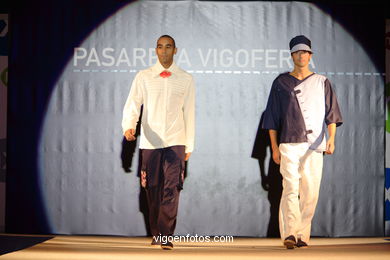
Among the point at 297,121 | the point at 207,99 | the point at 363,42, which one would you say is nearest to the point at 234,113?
the point at 207,99

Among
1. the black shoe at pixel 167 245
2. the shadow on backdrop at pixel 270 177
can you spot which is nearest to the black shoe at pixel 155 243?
the black shoe at pixel 167 245

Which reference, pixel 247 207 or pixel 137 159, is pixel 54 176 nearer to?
pixel 137 159

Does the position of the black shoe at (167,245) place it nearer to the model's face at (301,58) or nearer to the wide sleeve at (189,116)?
the wide sleeve at (189,116)

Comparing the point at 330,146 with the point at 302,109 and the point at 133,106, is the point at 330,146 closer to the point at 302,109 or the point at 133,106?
the point at 302,109

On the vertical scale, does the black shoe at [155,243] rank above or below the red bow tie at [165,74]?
below

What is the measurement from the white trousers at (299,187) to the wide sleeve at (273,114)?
0.22 meters

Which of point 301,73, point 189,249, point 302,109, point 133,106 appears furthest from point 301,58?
point 189,249

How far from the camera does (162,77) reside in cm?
580

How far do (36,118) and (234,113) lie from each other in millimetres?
2015

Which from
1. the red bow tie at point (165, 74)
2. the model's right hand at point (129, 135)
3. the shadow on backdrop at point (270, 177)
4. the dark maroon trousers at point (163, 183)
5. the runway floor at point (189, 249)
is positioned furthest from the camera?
the shadow on backdrop at point (270, 177)

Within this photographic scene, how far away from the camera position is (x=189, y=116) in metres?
5.81

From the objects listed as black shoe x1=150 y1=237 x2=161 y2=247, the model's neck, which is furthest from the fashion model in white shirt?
the model's neck

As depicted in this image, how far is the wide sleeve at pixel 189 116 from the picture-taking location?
576 cm

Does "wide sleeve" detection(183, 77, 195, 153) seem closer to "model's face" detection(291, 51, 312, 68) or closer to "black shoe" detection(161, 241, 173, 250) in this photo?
"black shoe" detection(161, 241, 173, 250)
